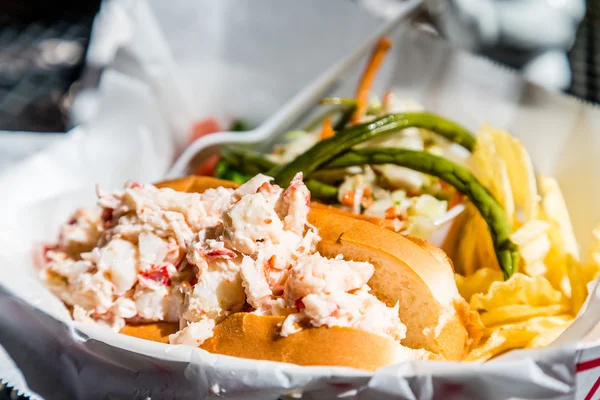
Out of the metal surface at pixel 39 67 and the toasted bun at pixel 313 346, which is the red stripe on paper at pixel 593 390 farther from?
the metal surface at pixel 39 67

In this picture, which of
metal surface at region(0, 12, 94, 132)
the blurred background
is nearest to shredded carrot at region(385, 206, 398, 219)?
the blurred background

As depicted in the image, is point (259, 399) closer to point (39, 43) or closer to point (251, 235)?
point (251, 235)

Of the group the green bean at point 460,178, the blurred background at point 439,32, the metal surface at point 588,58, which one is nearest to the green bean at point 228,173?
the green bean at point 460,178

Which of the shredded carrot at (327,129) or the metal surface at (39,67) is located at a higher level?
the shredded carrot at (327,129)

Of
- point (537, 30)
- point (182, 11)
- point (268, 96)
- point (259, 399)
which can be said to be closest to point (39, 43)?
point (182, 11)

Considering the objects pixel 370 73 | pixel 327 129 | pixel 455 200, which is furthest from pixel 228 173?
pixel 455 200

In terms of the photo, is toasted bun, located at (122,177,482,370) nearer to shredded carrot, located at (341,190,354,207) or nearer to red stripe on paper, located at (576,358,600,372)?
red stripe on paper, located at (576,358,600,372)

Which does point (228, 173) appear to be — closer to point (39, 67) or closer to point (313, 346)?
point (313, 346)
